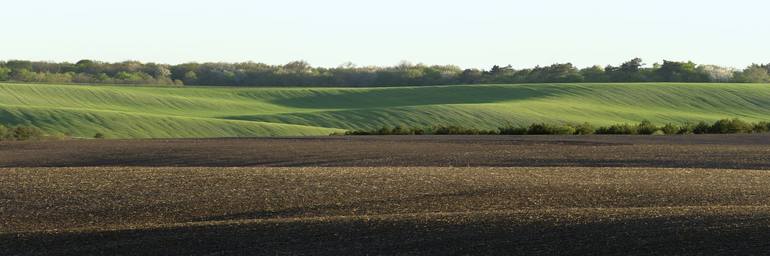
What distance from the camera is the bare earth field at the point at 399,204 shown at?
15.1 metres

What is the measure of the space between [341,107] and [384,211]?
80.3 metres

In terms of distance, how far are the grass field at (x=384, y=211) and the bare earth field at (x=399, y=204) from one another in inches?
1.4

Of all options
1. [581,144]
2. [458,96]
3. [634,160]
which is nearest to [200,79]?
[458,96]

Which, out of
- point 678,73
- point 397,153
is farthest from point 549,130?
point 678,73

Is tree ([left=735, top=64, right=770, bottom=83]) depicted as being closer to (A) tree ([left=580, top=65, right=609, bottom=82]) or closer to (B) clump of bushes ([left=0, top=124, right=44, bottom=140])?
(A) tree ([left=580, top=65, right=609, bottom=82])

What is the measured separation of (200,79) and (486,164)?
102 m

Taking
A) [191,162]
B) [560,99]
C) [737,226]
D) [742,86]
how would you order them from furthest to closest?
[742,86]
[560,99]
[191,162]
[737,226]

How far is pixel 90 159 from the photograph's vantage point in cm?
3556

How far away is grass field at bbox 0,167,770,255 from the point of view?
14930 millimetres

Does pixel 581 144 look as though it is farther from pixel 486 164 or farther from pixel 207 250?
pixel 207 250

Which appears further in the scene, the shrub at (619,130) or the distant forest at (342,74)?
the distant forest at (342,74)

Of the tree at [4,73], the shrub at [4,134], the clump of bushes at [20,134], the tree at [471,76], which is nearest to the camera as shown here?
the shrub at [4,134]

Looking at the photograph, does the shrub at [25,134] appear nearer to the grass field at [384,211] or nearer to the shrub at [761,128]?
the grass field at [384,211]

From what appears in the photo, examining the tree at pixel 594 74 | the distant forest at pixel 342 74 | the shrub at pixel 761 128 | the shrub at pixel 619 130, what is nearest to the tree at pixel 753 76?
the distant forest at pixel 342 74
